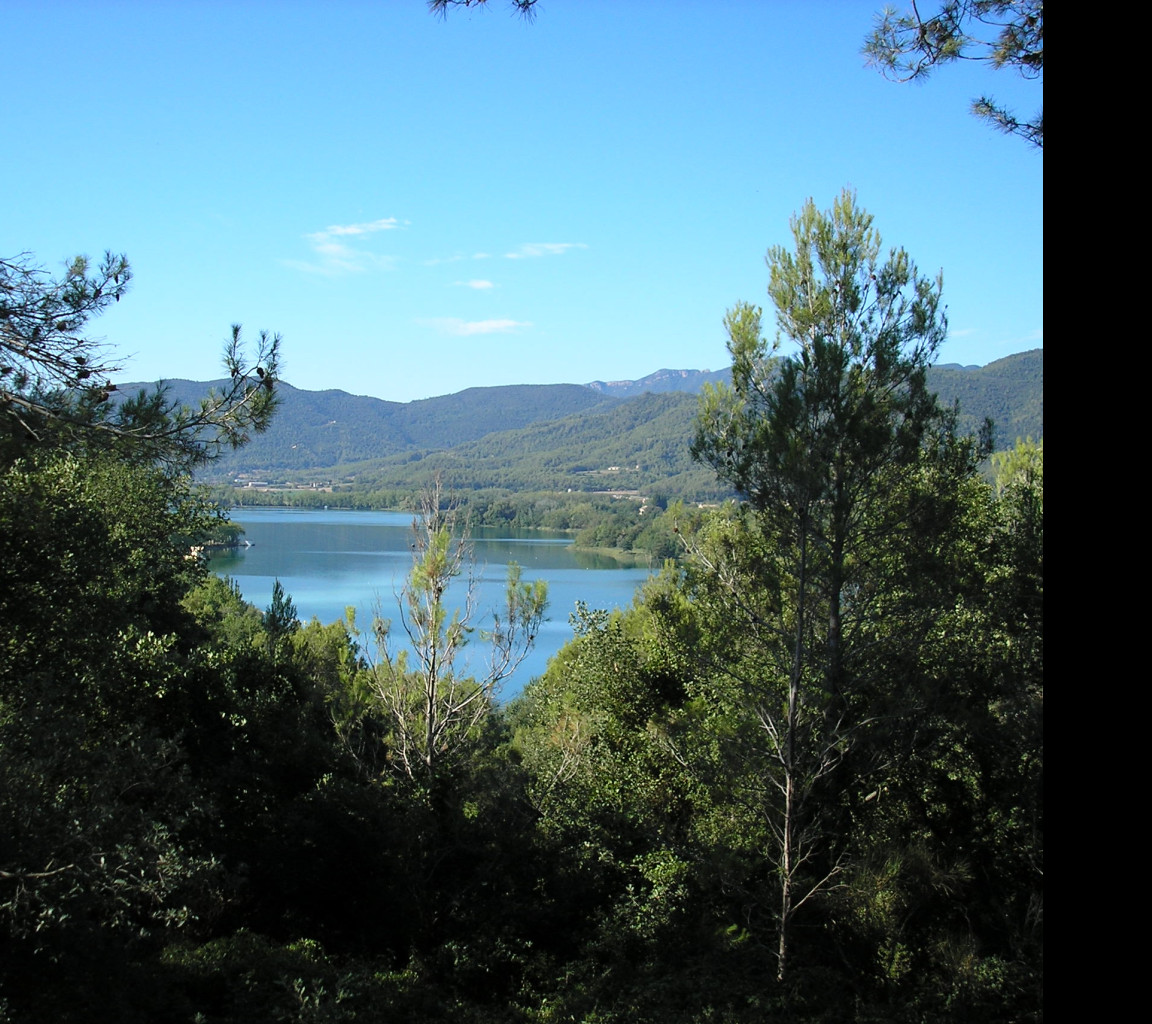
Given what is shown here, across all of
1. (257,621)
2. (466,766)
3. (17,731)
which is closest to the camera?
(17,731)

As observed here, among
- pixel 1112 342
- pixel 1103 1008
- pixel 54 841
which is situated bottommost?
pixel 54 841

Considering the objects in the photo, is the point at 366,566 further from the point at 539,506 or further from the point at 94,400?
the point at 94,400

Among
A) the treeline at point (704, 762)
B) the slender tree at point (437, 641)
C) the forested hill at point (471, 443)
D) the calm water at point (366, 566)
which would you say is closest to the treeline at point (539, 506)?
the calm water at point (366, 566)

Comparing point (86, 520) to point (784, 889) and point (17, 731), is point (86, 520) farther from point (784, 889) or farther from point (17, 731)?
point (784, 889)

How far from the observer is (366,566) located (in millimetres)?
41031

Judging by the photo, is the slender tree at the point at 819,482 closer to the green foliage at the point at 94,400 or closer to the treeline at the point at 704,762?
the treeline at the point at 704,762

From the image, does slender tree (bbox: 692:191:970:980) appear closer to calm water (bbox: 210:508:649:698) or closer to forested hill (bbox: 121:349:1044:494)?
calm water (bbox: 210:508:649:698)

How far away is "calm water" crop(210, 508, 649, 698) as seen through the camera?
26562 millimetres

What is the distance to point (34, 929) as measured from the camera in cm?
445

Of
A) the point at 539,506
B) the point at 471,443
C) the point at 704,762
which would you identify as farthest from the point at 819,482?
the point at 471,443

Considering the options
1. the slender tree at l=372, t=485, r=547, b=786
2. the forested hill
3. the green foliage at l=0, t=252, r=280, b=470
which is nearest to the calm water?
the slender tree at l=372, t=485, r=547, b=786

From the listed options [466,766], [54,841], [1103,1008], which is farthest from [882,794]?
[1103,1008]

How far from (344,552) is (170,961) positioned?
43.1 m

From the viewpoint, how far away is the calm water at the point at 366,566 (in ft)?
87.1
